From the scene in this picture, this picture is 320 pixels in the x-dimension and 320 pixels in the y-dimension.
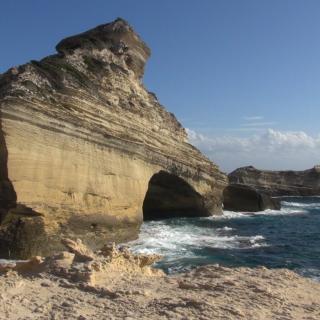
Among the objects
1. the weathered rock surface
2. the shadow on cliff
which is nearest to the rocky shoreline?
the shadow on cliff

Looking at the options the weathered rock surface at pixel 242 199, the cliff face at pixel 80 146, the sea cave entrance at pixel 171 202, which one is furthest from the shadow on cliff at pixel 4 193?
the weathered rock surface at pixel 242 199

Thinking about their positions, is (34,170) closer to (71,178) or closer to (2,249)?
(71,178)

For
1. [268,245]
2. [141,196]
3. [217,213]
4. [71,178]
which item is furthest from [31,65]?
[217,213]

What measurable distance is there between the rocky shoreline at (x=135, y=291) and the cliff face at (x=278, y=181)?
5285cm

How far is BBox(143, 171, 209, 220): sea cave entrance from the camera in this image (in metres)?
27.5

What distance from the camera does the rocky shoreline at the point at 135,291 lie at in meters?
5.04

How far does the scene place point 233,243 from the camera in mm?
19156

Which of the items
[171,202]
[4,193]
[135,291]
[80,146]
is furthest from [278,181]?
[135,291]

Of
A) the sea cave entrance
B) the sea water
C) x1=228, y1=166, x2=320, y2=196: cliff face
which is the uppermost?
x1=228, y1=166, x2=320, y2=196: cliff face

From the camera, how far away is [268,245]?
62.8 feet

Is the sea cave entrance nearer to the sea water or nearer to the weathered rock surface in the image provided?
the sea water

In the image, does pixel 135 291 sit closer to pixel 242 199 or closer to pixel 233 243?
pixel 233 243

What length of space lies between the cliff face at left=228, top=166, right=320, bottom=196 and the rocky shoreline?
52.8m

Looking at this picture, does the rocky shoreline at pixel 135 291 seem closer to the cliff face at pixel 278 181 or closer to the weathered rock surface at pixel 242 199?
the weathered rock surface at pixel 242 199
